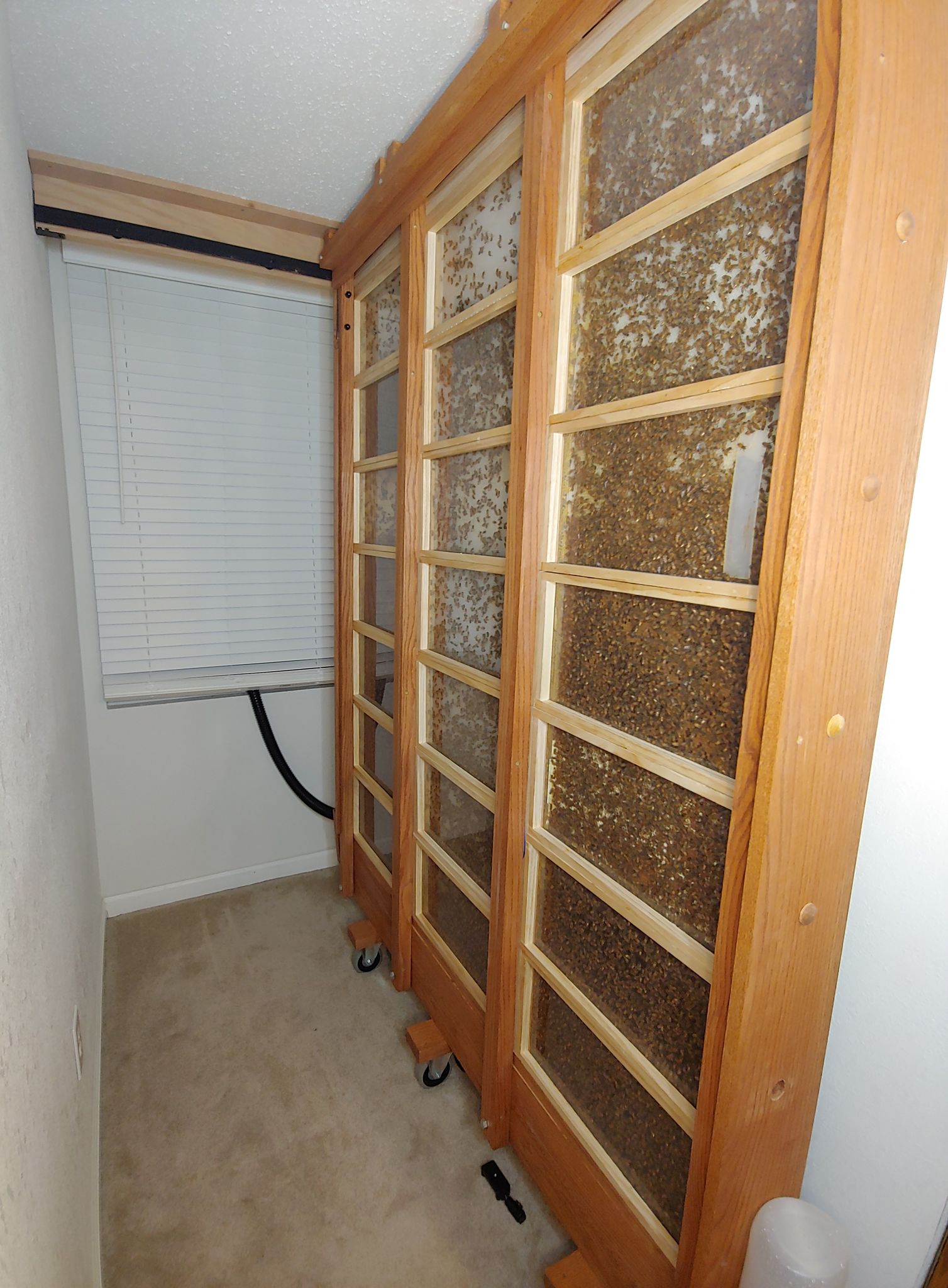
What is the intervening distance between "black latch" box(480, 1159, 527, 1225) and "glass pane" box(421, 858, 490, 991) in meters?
0.40

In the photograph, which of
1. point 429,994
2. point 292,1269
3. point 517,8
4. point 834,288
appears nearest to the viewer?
point 834,288

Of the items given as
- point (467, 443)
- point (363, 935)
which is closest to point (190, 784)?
point (363, 935)

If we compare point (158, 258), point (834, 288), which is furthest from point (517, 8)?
point (158, 258)

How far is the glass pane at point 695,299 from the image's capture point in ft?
2.74

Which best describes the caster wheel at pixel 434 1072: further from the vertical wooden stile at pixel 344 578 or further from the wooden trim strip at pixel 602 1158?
the vertical wooden stile at pixel 344 578

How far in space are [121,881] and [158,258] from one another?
2.33 meters

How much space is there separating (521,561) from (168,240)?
167 centimetres

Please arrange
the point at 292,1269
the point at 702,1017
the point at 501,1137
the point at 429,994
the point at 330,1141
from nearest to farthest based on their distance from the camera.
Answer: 1. the point at 702,1017
2. the point at 292,1269
3. the point at 501,1137
4. the point at 330,1141
5. the point at 429,994

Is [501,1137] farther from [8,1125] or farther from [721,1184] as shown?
[8,1125]

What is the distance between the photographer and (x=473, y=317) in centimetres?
145

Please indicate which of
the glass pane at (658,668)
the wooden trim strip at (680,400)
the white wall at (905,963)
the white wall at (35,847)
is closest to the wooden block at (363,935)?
the white wall at (35,847)

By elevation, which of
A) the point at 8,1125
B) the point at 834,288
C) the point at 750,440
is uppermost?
the point at 834,288

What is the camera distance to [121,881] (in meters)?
2.52

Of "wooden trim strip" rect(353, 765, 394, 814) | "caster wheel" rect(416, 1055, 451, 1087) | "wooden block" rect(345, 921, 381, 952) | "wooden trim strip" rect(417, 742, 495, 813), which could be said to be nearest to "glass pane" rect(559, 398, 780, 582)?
"wooden trim strip" rect(417, 742, 495, 813)
